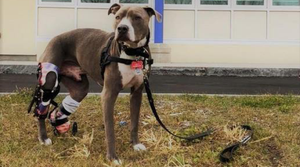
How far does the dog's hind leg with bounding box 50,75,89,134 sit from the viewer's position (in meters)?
4.21

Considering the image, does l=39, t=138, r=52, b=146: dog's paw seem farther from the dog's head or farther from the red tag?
the dog's head

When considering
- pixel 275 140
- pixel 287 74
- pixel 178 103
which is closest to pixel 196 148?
pixel 275 140

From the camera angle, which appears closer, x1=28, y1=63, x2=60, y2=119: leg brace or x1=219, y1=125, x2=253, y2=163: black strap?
x1=219, y1=125, x2=253, y2=163: black strap

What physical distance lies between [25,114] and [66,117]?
1048 millimetres

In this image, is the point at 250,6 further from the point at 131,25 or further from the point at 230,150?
the point at 131,25

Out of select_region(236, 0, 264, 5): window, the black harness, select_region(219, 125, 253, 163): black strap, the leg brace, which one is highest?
select_region(236, 0, 264, 5): window

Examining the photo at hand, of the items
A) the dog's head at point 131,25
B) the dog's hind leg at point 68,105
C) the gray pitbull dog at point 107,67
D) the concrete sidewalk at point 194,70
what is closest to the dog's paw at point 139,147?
the gray pitbull dog at point 107,67

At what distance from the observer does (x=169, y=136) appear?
411 cm

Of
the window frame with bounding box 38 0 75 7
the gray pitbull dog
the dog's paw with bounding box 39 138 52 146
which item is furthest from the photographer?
the window frame with bounding box 38 0 75 7

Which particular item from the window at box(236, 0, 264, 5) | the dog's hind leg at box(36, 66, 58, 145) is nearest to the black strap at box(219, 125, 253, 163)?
the dog's hind leg at box(36, 66, 58, 145)

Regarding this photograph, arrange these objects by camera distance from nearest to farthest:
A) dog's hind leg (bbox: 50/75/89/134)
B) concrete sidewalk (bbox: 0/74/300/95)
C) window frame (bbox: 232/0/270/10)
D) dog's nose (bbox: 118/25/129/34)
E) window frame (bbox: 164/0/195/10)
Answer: dog's nose (bbox: 118/25/129/34)
dog's hind leg (bbox: 50/75/89/134)
concrete sidewalk (bbox: 0/74/300/95)
window frame (bbox: 164/0/195/10)
window frame (bbox: 232/0/270/10)

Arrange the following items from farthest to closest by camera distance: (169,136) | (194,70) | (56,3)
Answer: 1. (56,3)
2. (194,70)
3. (169,136)

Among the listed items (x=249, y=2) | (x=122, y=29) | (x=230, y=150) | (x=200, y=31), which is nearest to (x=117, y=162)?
(x=230, y=150)

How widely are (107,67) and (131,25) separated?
0.49m
